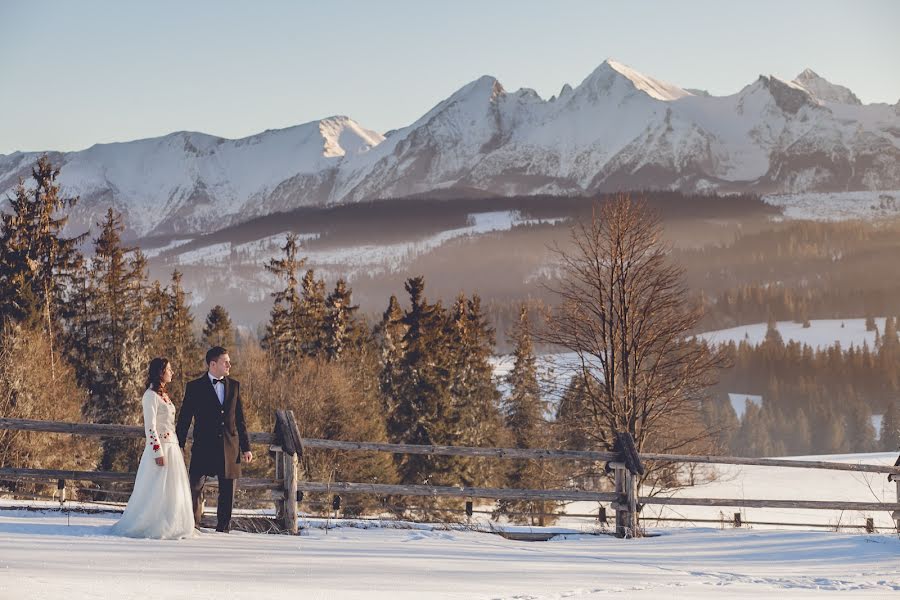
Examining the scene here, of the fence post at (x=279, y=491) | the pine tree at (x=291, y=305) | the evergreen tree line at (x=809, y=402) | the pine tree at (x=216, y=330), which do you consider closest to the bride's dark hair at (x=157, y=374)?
the fence post at (x=279, y=491)

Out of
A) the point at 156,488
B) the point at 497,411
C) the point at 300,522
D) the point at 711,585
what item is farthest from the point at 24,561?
the point at 497,411

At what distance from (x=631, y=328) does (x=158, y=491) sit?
15413 mm

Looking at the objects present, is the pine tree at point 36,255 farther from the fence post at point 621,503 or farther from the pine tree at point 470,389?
the fence post at point 621,503

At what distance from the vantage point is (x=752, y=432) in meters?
151

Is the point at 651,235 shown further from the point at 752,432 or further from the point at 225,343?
the point at 752,432

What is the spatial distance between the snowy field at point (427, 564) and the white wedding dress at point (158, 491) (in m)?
0.25

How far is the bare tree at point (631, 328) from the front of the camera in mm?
24016

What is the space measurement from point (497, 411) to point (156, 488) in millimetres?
53265

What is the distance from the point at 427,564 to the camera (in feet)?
35.1

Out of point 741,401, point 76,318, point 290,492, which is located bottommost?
point 741,401

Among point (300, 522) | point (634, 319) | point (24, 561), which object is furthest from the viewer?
point (634, 319)

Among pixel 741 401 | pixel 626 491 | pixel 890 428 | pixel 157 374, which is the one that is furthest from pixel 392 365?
pixel 741 401

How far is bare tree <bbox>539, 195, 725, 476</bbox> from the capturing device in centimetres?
2402

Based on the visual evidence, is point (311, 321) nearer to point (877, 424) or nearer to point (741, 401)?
point (741, 401)
